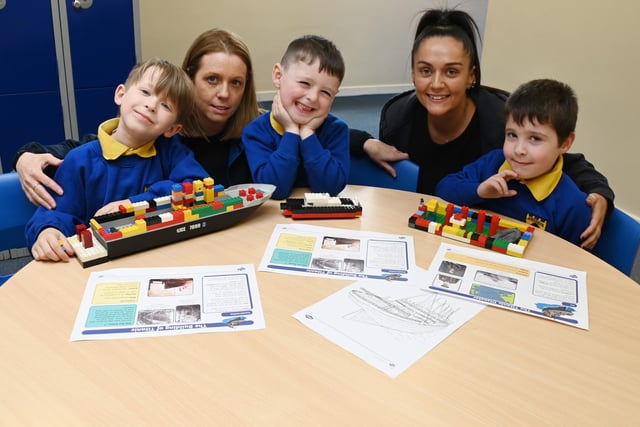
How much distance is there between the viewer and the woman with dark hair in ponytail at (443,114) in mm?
1985

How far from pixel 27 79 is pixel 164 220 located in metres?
2.30

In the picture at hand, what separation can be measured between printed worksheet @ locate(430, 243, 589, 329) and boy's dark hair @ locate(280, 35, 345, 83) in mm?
658

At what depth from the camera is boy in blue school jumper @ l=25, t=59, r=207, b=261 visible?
1518 millimetres

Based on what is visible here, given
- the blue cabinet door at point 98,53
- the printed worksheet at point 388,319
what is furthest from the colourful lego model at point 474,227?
the blue cabinet door at point 98,53

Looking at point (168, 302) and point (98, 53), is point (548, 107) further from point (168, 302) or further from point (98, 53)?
point (98, 53)

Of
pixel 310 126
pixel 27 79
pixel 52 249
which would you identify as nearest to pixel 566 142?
pixel 310 126

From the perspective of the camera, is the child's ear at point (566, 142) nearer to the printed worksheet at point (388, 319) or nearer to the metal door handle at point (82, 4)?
the printed worksheet at point (388, 319)

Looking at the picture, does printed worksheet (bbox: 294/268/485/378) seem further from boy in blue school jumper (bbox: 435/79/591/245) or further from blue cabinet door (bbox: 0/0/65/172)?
blue cabinet door (bbox: 0/0/65/172)

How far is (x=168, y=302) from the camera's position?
109 centimetres

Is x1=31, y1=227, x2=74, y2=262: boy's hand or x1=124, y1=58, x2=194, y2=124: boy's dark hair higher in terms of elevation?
x1=124, y1=58, x2=194, y2=124: boy's dark hair

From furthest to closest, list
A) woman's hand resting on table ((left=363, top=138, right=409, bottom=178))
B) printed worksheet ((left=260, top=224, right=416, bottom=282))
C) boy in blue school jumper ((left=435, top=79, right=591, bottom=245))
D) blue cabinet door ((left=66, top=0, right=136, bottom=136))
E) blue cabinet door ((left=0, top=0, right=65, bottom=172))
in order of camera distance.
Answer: blue cabinet door ((left=66, top=0, right=136, bottom=136))
blue cabinet door ((left=0, top=0, right=65, bottom=172))
woman's hand resting on table ((left=363, top=138, right=409, bottom=178))
boy in blue school jumper ((left=435, top=79, right=591, bottom=245))
printed worksheet ((left=260, top=224, right=416, bottom=282))

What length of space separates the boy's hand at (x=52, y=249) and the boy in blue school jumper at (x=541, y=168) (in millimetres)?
1172

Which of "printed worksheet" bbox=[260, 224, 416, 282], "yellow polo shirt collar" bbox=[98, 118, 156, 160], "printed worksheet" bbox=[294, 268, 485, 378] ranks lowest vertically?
"printed worksheet" bbox=[294, 268, 485, 378]

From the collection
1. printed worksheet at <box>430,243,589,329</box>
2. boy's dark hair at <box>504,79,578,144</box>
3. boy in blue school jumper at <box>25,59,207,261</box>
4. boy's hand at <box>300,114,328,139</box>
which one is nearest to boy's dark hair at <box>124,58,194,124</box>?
boy in blue school jumper at <box>25,59,207,261</box>
